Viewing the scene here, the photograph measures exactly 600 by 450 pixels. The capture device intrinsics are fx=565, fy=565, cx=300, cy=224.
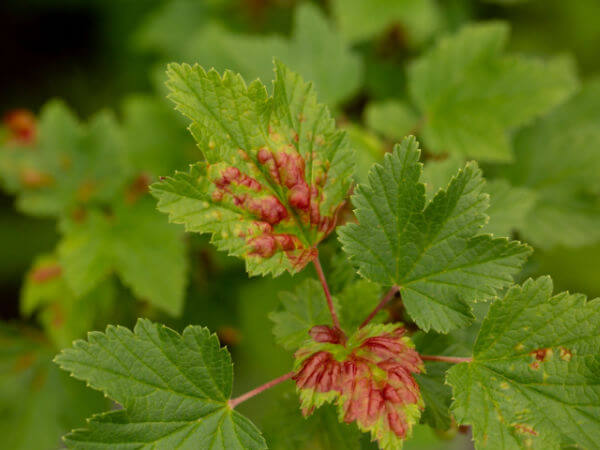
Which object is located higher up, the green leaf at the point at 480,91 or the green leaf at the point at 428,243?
the green leaf at the point at 480,91

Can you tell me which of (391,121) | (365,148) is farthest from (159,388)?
(391,121)

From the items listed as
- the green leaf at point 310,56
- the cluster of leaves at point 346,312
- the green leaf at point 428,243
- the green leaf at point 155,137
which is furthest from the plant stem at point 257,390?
the green leaf at point 155,137

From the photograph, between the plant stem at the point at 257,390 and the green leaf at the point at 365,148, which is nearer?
the plant stem at the point at 257,390

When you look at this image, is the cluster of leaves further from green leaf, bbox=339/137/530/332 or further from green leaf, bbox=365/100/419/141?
green leaf, bbox=365/100/419/141

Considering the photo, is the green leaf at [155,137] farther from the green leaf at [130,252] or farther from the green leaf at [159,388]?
the green leaf at [159,388]

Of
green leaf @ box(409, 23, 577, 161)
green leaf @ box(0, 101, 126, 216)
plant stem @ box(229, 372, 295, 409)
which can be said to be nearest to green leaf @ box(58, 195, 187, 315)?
green leaf @ box(0, 101, 126, 216)

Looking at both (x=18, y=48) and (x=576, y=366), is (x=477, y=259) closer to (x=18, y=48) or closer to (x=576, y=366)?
(x=576, y=366)
